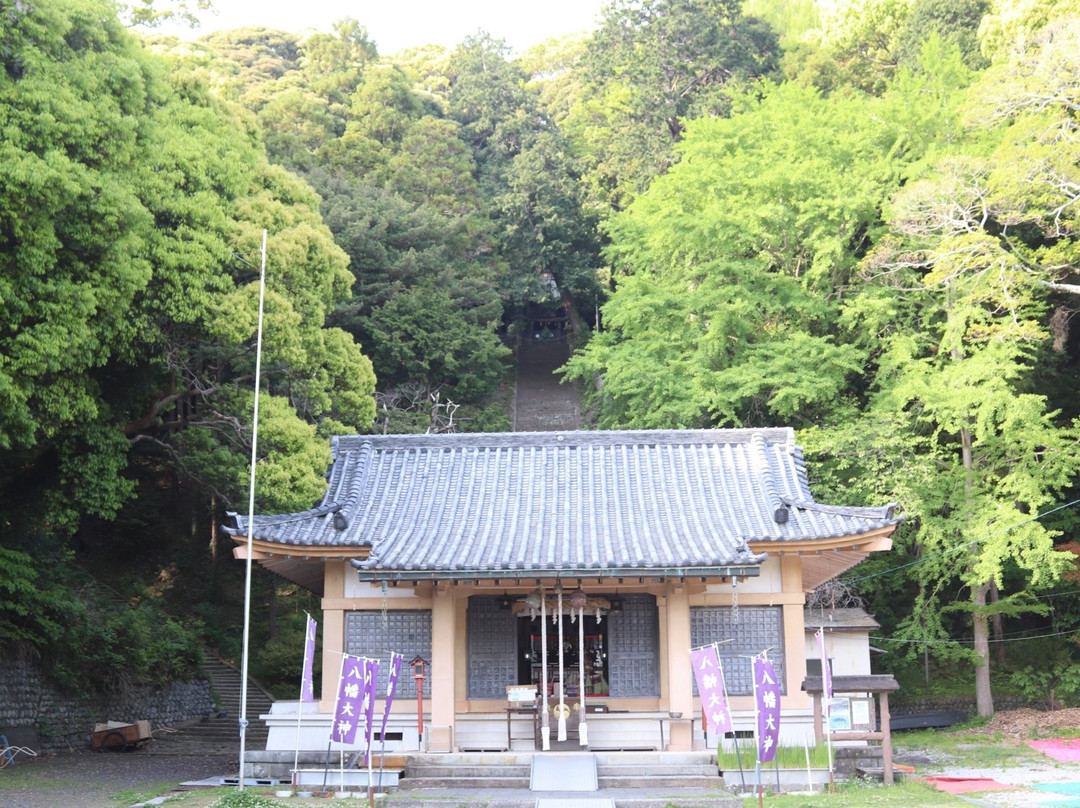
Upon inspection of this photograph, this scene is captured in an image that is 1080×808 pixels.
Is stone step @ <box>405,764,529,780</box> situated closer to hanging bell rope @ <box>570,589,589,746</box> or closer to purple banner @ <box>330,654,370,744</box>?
hanging bell rope @ <box>570,589,589,746</box>

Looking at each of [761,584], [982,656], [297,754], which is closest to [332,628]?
[297,754]

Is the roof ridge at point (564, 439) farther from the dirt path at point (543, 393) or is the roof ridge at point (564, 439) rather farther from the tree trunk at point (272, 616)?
the dirt path at point (543, 393)

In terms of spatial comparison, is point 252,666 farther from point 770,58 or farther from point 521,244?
point 770,58

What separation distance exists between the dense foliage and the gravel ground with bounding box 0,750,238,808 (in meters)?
2.32

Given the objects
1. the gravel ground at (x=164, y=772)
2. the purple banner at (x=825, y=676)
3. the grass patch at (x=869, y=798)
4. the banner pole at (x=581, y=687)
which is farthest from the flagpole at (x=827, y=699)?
the banner pole at (x=581, y=687)

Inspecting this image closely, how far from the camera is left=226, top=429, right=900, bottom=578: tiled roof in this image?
14.5m

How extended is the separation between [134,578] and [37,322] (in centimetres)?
1313

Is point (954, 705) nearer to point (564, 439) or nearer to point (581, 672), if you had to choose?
point (564, 439)

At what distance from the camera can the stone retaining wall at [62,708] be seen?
18391 millimetres

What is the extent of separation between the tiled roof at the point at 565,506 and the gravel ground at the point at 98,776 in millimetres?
3844

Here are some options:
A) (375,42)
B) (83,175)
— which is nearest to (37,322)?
(83,175)

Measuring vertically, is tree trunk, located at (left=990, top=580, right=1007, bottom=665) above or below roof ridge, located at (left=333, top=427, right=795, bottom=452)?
below

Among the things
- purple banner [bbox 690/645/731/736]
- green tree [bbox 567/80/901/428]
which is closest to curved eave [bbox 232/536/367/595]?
purple banner [bbox 690/645/731/736]

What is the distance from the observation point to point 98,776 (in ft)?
52.5
